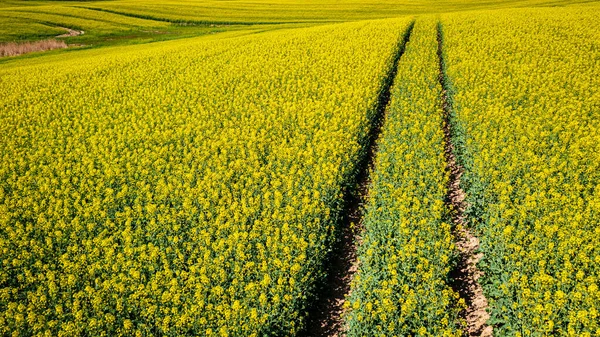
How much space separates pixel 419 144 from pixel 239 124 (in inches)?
266

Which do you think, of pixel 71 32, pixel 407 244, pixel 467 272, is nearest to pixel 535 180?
pixel 467 272

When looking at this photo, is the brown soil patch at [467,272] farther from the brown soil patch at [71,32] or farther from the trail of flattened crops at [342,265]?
the brown soil patch at [71,32]

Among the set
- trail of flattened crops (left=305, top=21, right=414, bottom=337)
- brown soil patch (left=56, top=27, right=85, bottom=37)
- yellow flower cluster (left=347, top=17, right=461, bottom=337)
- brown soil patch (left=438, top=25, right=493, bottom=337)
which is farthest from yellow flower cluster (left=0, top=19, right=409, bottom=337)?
brown soil patch (left=56, top=27, right=85, bottom=37)

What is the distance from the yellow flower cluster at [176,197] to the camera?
682cm

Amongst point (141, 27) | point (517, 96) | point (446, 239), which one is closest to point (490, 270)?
point (446, 239)

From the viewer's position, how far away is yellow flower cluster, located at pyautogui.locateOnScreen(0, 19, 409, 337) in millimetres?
6816

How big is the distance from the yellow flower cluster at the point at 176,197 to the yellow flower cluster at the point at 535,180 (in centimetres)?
354

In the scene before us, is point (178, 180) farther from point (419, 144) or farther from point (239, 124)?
point (419, 144)

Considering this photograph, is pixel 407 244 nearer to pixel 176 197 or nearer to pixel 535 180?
pixel 535 180

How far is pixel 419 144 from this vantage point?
1166 cm

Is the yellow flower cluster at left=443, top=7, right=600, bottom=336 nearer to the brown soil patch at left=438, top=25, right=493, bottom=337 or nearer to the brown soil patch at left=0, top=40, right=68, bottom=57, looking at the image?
the brown soil patch at left=438, top=25, right=493, bottom=337

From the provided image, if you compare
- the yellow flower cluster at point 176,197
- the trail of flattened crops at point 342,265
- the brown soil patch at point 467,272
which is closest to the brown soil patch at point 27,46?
the yellow flower cluster at point 176,197

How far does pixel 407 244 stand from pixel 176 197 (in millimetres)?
5962


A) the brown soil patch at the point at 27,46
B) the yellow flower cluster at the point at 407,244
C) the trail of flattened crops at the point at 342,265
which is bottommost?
the trail of flattened crops at the point at 342,265
